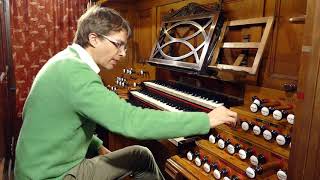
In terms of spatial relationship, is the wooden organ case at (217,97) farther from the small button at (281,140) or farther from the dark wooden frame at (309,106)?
the dark wooden frame at (309,106)

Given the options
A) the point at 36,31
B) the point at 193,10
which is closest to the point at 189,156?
the point at 193,10

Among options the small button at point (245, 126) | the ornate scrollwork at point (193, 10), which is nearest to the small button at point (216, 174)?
the small button at point (245, 126)

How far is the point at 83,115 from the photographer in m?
1.30

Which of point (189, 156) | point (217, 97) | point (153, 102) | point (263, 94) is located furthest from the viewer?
point (153, 102)

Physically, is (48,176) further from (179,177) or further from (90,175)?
(179,177)

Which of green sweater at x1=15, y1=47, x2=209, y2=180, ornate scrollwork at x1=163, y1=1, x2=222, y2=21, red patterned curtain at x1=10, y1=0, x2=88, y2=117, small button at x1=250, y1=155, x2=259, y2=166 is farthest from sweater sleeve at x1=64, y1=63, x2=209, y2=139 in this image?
red patterned curtain at x1=10, y1=0, x2=88, y2=117

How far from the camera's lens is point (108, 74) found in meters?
4.05

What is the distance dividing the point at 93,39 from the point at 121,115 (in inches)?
20.6

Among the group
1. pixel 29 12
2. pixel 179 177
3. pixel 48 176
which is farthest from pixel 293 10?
pixel 29 12

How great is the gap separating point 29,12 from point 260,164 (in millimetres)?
4053

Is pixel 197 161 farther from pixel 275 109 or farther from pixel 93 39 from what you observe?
pixel 93 39

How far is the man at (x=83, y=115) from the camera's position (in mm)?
1222

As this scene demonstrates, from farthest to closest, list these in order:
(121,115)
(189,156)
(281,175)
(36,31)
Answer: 1. (36,31)
2. (189,156)
3. (281,175)
4. (121,115)

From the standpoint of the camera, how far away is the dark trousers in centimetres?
154
